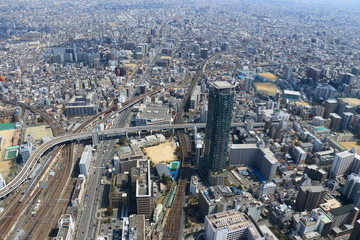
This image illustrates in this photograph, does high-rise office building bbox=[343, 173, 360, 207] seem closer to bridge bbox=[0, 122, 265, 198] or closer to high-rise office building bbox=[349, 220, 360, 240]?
high-rise office building bbox=[349, 220, 360, 240]

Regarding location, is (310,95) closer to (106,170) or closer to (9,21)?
(106,170)

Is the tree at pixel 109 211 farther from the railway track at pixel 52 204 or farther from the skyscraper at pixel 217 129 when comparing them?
the skyscraper at pixel 217 129

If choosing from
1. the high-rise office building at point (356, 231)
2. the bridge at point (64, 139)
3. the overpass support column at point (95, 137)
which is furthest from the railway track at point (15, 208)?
the high-rise office building at point (356, 231)

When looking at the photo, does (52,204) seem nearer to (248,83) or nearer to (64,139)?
(64,139)

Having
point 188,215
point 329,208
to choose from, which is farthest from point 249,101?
point 188,215

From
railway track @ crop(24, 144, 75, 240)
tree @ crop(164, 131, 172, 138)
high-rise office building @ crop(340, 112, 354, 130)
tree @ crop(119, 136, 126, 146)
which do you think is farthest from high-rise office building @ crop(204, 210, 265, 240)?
high-rise office building @ crop(340, 112, 354, 130)
